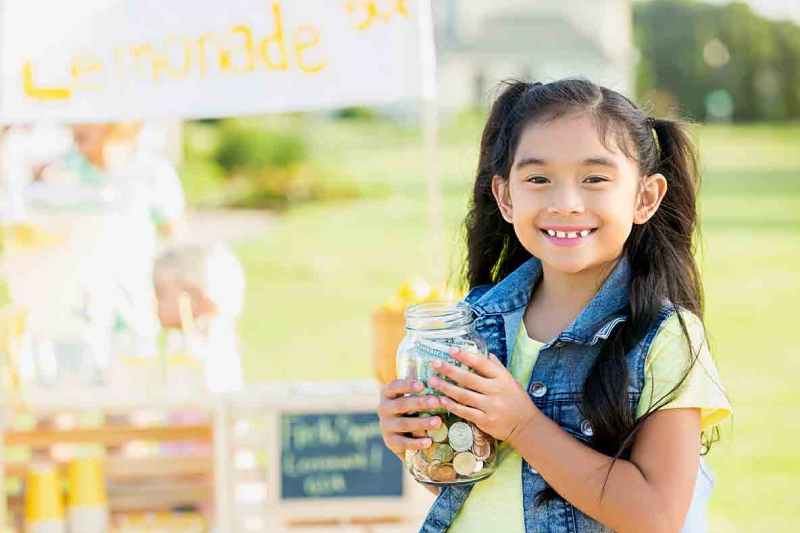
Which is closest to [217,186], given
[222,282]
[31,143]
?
[31,143]

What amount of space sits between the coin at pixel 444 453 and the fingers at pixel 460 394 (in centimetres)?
9

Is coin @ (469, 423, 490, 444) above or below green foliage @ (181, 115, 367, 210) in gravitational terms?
below

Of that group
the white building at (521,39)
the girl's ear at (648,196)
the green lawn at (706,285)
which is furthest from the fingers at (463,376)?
the white building at (521,39)

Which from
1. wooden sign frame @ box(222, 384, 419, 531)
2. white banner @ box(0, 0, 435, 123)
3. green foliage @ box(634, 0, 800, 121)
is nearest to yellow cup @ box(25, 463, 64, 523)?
wooden sign frame @ box(222, 384, 419, 531)

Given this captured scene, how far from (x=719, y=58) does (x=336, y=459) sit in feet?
113

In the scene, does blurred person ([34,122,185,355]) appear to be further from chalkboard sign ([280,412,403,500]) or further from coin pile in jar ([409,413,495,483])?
coin pile in jar ([409,413,495,483])

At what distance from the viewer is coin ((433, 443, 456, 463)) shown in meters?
1.57

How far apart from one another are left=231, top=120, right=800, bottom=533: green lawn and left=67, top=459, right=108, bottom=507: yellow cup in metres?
1.14

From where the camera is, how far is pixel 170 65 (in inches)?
109

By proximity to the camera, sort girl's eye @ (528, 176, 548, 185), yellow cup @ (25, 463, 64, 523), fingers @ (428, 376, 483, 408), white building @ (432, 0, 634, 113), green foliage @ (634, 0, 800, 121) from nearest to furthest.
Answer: fingers @ (428, 376, 483, 408) < girl's eye @ (528, 176, 548, 185) < yellow cup @ (25, 463, 64, 523) < white building @ (432, 0, 634, 113) < green foliage @ (634, 0, 800, 121)

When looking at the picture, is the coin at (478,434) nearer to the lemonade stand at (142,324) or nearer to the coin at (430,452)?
the coin at (430,452)

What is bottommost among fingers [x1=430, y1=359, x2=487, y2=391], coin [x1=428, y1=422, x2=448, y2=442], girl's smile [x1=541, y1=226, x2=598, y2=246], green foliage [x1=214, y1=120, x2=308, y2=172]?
coin [x1=428, y1=422, x2=448, y2=442]

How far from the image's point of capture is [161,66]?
278cm

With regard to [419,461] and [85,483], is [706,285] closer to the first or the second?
[85,483]
